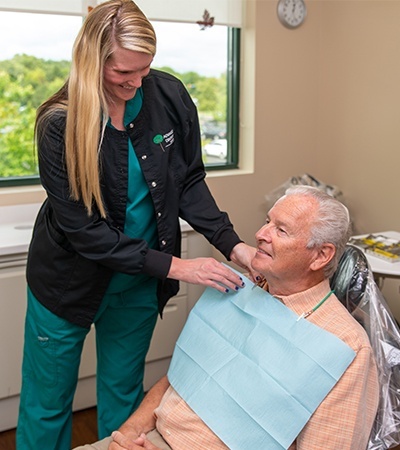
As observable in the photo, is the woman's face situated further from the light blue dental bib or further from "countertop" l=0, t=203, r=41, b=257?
"countertop" l=0, t=203, r=41, b=257

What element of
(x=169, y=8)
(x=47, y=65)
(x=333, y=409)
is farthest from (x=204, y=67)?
(x=333, y=409)

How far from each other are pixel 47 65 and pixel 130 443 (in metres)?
1.90

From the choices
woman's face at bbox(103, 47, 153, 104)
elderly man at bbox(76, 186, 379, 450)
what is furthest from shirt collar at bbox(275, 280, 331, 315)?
woman's face at bbox(103, 47, 153, 104)

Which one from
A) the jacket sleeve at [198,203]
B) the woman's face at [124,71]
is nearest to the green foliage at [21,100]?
the jacket sleeve at [198,203]

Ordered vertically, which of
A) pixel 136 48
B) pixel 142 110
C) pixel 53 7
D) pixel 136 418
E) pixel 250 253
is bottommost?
pixel 136 418

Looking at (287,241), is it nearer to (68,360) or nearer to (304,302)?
(304,302)

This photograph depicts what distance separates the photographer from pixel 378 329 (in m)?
1.57

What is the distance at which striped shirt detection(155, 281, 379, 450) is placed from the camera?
1.36 metres

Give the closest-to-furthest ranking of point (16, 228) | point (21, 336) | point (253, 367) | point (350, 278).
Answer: point (253, 367) < point (350, 278) < point (21, 336) < point (16, 228)

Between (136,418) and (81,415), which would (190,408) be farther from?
(81,415)

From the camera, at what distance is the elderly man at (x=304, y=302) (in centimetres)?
139

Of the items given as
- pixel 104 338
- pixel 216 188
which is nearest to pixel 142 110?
pixel 104 338

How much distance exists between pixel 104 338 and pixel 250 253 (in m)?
0.58

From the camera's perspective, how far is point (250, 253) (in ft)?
5.91
